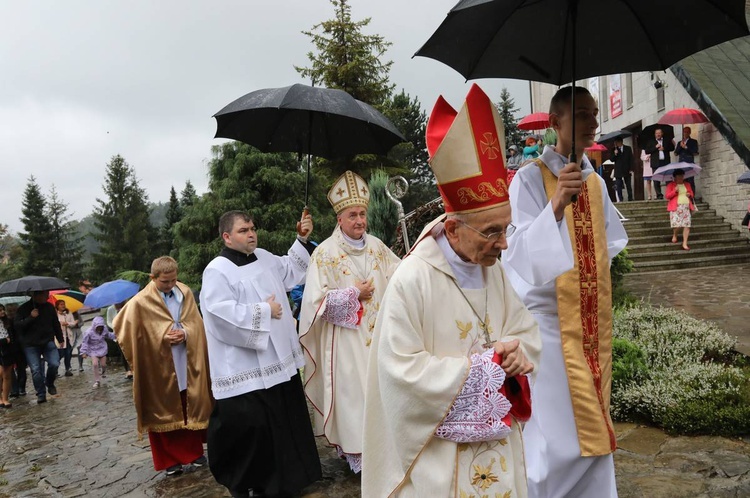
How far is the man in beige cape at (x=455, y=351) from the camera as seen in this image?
2.10 metres

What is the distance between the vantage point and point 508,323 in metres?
2.41

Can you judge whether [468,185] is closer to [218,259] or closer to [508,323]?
[508,323]

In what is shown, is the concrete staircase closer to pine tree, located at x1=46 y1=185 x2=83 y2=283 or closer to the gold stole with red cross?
the gold stole with red cross

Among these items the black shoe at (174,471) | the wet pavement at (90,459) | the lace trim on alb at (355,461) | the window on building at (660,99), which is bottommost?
the wet pavement at (90,459)

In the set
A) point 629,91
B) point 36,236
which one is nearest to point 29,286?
point 629,91

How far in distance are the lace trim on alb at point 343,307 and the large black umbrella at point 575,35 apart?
2.25 m

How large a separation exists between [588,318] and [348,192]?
8.52 ft

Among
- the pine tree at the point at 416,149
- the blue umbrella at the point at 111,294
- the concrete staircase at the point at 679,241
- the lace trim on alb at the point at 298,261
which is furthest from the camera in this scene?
the pine tree at the point at 416,149

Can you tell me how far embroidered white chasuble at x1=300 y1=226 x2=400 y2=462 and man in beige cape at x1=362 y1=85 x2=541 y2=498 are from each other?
240 cm

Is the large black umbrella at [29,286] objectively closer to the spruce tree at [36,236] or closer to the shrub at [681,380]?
the shrub at [681,380]

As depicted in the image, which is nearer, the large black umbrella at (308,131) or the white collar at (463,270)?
the white collar at (463,270)

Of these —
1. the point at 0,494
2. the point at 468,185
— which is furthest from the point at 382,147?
the point at 0,494

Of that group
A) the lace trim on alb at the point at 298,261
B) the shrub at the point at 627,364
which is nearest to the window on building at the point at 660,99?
the shrub at the point at 627,364

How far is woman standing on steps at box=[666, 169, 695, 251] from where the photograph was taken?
534 inches
